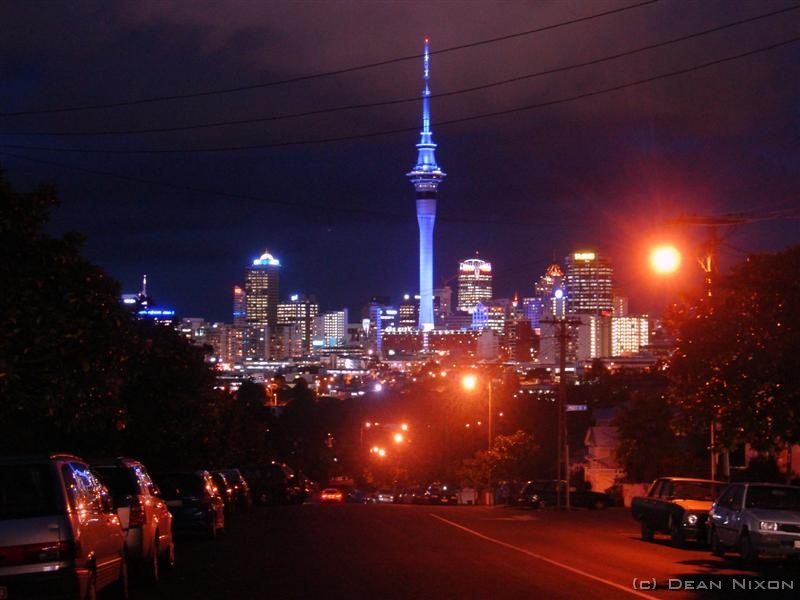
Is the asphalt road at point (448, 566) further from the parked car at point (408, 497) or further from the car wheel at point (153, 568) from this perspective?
the parked car at point (408, 497)

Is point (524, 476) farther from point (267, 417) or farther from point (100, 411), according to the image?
point (100, 411)

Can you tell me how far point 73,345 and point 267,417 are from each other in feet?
245

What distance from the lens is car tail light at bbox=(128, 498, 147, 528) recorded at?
55.3 feet

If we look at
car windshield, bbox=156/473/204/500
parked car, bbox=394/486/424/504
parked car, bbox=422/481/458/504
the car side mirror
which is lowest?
parked car, bbox=394/486/424/504

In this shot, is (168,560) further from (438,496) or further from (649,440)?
(438,496)

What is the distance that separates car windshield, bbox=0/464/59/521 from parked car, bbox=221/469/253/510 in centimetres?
2566

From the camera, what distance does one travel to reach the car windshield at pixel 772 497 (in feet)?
72.4

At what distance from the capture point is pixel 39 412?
1819cm

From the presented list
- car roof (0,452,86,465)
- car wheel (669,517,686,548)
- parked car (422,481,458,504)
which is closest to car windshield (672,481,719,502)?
car wheel (669,517,686,548)

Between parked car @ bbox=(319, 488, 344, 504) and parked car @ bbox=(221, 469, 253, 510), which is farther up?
parked car @ bbox=(221, 469, 253, 510)

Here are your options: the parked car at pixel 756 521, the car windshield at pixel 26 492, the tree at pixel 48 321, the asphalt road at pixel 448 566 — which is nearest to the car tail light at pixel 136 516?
the asphalt road at pixel 448 566

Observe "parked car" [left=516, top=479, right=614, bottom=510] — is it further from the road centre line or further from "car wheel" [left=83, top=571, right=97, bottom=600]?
"car wheel" [left=83, top=571, right=97, bottom=600]

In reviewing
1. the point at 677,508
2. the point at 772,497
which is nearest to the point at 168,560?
the point at 772,497

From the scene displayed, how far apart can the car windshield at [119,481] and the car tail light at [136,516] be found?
0.25 m
